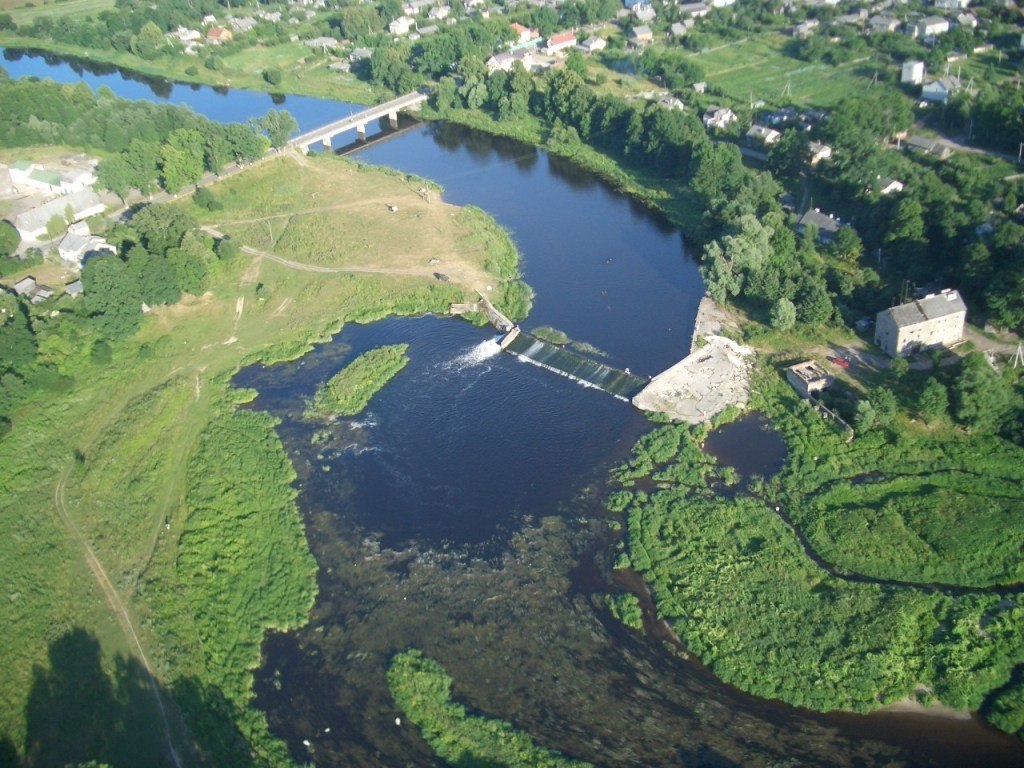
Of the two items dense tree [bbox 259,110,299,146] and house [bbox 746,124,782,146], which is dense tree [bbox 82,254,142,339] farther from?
house [bbox 746,124,782,146]

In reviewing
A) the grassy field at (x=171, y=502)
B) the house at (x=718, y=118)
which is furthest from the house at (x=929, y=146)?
the grassy field at (x=171, y=502)

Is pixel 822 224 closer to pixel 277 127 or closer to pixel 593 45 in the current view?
pixel 277 127

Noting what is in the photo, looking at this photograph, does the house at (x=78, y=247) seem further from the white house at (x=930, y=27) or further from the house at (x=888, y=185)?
the white house at (x=930, y=27)

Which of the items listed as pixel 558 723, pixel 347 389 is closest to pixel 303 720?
pixel 558 723

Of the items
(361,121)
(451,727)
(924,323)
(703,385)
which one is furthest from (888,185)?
(361,121)

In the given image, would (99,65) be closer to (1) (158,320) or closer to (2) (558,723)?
(1) (158,320)
